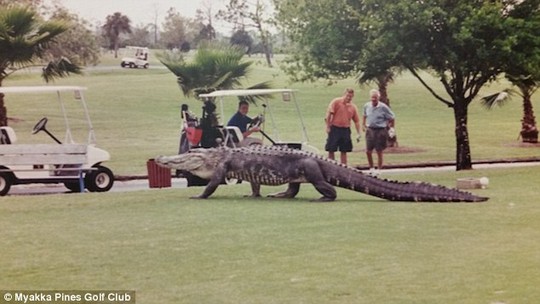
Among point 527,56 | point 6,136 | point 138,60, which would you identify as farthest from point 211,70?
point 138,60

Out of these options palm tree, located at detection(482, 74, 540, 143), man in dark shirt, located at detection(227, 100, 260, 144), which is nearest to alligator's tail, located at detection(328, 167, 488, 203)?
man in dark shirt, located at detection(227, 100, 260, 144)

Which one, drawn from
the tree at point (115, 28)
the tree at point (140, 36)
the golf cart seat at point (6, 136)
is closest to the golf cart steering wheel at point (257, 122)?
the golf cart seat at point (6, 136)

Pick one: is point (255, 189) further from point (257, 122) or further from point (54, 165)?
point (54, 165)

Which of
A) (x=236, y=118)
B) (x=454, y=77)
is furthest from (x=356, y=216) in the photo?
(x=454, y=77)

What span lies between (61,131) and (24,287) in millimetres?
32386

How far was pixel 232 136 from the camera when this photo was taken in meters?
20.5

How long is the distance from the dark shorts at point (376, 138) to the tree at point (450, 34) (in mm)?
1998

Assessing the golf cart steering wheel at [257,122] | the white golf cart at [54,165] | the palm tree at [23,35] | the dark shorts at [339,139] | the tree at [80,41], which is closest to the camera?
the white golf cart at [54,165]

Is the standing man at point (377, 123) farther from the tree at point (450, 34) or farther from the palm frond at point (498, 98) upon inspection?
the palm frond at point (498, 98)

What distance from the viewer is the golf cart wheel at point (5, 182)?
19.6m

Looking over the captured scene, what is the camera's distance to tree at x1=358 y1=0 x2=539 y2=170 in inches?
869

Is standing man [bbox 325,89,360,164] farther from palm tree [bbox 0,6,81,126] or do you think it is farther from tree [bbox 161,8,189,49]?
tree [bbox 161,8,189,49]

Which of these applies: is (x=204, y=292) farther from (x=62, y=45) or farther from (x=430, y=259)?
(x=62, y=45)

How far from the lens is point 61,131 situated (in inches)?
1612
